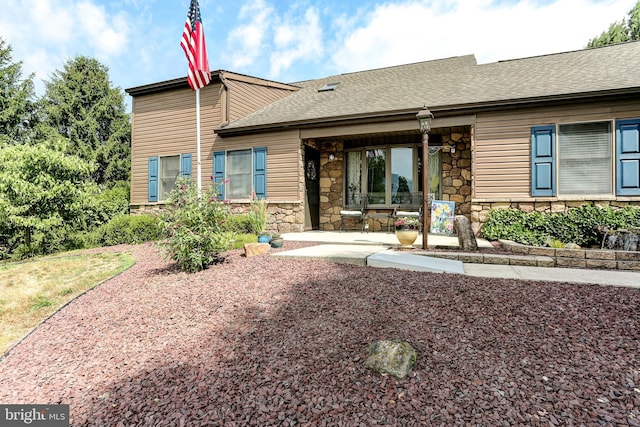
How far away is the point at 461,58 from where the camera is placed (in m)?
10.3

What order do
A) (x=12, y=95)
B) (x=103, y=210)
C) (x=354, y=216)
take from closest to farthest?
1. (x=354, y=216)
2. (x=103, y=210)
3. (x=12, y=95)

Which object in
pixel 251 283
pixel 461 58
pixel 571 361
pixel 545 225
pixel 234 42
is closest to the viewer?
pixel 571 361

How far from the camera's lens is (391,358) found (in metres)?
1.82

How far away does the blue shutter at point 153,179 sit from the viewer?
999cm

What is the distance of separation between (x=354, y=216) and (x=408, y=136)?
8.50 ft

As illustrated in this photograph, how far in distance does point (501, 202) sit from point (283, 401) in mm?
6611

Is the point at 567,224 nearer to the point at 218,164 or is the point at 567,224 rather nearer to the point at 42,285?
the point at 218,164

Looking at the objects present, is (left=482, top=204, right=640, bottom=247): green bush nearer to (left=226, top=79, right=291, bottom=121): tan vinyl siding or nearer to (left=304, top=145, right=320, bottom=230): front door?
(left=304, top=145, right=320, bottom=230): front door

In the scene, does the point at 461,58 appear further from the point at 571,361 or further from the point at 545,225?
the point at 571,361

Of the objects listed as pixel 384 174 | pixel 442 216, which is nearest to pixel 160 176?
pixel 384 174

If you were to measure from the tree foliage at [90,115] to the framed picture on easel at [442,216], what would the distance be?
16.4 meters

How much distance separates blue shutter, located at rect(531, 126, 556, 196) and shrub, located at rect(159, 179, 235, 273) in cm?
612

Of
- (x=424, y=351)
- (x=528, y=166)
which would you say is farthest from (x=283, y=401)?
(x=528, y=166)

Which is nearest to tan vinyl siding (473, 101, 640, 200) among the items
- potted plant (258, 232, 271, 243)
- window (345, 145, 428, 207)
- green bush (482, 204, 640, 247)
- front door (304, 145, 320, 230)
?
green bush (482, 204, 640, 247)
